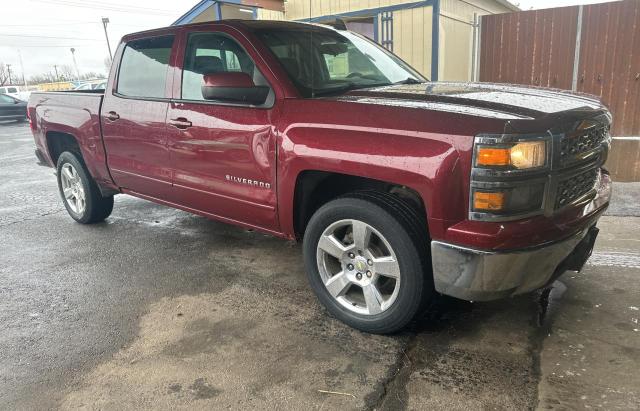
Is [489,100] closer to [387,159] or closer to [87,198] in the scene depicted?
[387,159]

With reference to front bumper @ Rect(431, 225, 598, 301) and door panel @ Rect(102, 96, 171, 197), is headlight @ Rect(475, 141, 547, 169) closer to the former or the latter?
front bumper @ Rect(431, 225, 598, 301)

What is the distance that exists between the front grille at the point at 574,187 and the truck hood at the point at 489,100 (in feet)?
1.08

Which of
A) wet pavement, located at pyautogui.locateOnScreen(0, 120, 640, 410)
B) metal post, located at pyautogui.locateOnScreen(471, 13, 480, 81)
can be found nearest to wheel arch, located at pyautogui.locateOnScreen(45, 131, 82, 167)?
wet pavement, located at pyautogui.locateOnScreen(0, 120, 640, 410)

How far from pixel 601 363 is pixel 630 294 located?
3.21 feet

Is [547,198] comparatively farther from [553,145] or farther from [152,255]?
[152,255]

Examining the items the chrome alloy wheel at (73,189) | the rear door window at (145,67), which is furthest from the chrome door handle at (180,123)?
the chrome alloy wheel at (73,189)

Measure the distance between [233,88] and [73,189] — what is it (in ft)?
10.7

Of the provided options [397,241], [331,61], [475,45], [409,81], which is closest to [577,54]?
[475,45]

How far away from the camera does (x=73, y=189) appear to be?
543cm

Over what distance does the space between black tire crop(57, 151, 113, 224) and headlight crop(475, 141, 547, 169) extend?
425 cm

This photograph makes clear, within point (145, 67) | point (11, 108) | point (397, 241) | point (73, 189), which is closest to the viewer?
point (397, 241)

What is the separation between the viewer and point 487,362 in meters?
2.63

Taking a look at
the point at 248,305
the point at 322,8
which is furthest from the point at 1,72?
the point at 248,305

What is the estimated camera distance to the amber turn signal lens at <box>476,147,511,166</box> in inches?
88.3
